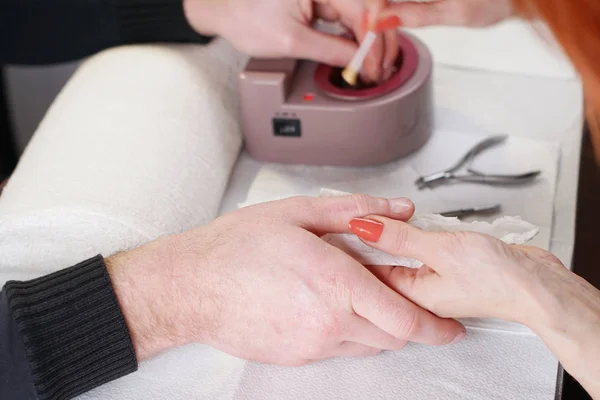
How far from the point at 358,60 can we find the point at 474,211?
0.95 ft

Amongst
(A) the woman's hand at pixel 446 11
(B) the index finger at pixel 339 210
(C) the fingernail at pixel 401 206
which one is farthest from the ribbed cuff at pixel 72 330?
(A) the woman's hand at pixel 446 11

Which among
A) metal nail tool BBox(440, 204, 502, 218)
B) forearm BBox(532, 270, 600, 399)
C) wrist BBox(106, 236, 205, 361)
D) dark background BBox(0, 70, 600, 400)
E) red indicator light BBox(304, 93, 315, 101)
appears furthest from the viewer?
dark background BBox(0, 70, 600, 400)

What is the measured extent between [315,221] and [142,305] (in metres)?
0.23

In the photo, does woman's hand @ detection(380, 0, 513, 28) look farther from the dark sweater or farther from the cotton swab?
the dark sweater

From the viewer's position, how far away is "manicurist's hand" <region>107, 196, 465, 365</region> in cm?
73

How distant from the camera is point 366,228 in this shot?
0.76 meters

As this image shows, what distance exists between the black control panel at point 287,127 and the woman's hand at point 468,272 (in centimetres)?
30

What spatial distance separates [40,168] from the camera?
2.92 ft

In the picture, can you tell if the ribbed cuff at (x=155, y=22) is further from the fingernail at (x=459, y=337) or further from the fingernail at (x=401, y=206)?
the fingernail at (x=459, y=337)

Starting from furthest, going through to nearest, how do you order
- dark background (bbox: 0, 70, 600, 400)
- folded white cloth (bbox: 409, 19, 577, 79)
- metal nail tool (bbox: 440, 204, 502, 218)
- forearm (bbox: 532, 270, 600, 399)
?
dark background (bbox: 0, 70, 600, 400) < folded white cloth (bbox: 409, 19, 577, 79) < metal nail tool (bbox: 440, 204, 502, 218) < forearm (bbox: 532, 270, 600, 399)

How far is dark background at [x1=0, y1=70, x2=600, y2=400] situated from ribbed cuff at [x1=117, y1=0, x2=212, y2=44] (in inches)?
19.6

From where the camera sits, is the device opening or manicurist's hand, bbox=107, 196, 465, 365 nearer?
manicurist's hand, bbox=107, 196, 465, 365

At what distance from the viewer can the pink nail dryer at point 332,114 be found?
3.27 ft

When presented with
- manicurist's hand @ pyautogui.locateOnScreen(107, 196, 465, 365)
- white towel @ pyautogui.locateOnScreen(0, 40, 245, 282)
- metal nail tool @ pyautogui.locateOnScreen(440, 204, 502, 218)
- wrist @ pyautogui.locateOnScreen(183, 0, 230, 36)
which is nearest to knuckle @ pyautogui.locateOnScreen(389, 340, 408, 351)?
manicurist's hand @ pyautogui.locateOnScreen(107, 196, 465, 365)
